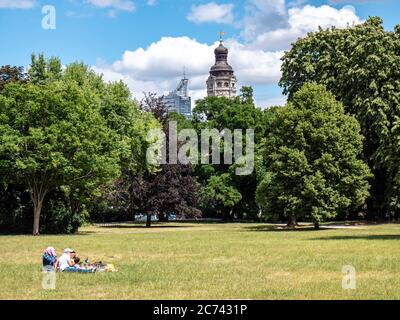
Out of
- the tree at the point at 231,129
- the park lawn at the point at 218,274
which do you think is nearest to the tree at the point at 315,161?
the park lawn at the point at 218,274

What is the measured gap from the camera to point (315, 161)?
5016cm

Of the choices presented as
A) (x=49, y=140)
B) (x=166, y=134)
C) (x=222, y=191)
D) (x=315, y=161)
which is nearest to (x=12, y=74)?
(x=49, y=140)

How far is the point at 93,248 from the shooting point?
99.8ft

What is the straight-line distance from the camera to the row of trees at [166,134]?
43.3m

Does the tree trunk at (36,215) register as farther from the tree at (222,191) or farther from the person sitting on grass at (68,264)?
the tree at (222,191)

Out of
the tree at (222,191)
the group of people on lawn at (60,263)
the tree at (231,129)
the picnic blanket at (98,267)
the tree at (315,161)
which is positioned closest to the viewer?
the picnic blanket at (98,267)

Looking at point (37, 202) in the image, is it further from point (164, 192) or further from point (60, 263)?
point (60, 263)

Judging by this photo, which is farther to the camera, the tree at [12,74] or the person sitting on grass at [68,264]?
the tree at [12,74]

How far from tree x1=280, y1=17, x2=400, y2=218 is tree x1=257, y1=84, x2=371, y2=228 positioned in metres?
2.43

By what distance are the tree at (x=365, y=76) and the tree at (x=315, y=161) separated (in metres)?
2.43

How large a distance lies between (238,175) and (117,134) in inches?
1091

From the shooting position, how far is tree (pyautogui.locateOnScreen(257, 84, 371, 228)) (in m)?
50.2
